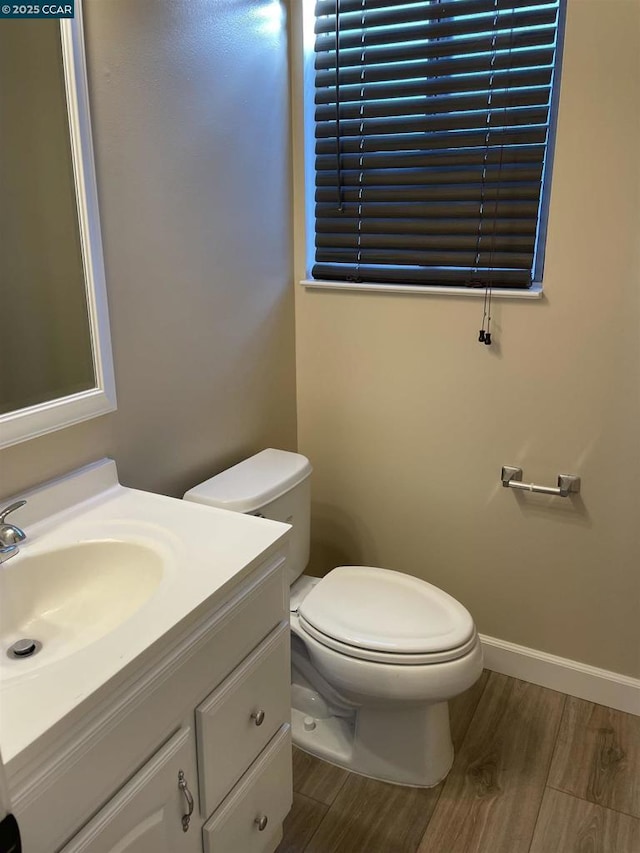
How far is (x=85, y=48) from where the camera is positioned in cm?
131

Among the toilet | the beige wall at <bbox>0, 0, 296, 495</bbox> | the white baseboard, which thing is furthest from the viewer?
the white baseboard

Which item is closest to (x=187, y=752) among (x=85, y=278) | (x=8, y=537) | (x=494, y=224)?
(x=8, y=537)

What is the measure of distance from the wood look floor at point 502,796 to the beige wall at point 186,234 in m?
0.88

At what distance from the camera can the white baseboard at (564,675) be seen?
6.59ft

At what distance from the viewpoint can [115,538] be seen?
1305 millimetres

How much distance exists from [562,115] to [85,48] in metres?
1.12

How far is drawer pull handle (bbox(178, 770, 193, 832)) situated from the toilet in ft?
1.87

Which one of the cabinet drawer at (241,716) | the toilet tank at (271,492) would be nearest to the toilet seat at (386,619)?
the toilet tank at (271,492)

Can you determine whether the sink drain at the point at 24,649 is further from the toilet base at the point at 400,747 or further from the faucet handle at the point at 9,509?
the toilet base at the point at 400,747

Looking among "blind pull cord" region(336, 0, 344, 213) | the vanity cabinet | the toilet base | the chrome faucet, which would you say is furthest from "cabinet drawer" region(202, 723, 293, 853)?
"blind pull cord" region(336, 0, 344, 213)

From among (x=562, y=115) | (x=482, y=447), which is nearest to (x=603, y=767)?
(x=482, y=447)

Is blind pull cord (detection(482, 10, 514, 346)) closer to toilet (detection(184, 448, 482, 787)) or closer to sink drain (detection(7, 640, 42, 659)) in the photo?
toilet (detection(184, 448, 482, 787))

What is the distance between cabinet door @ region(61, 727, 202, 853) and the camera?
952mm

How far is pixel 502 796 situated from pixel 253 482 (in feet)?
3.31
